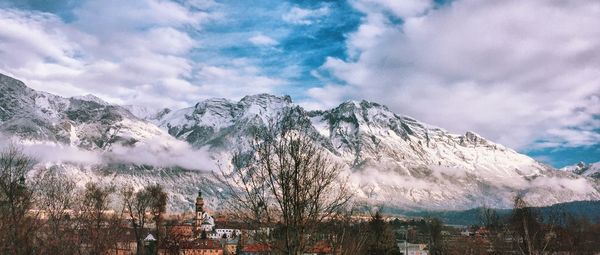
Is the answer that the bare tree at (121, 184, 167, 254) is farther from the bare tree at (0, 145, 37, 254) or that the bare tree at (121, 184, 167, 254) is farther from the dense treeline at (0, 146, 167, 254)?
the bare tree at (0, 145, 37, 254)

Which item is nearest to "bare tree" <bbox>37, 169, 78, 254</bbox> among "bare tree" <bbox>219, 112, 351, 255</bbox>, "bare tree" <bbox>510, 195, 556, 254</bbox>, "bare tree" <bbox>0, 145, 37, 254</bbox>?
"bare tree" <bbox>0, 145, 37, 254</bbox>

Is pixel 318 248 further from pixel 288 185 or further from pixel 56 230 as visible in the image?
pixel 56 230

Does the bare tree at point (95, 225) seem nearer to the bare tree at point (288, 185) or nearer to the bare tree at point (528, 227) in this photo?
the bare tree at point (288, 185)

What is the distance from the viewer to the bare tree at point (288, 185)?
Answer: 16.6 metres

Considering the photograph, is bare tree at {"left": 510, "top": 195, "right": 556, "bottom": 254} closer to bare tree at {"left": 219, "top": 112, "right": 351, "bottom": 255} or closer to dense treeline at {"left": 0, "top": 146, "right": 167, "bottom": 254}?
bare tree at {"left": 219, "top": 112, "right": 351, "bottom": 255}

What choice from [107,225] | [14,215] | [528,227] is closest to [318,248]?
[14,215]

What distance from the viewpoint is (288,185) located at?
16.5m

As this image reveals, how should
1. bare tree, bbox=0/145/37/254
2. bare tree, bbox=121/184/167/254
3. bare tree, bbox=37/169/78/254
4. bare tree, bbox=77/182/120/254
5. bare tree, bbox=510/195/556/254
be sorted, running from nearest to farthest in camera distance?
bare tree, bbox=0/145/37/254, bare tree, bbox=37/169/78/254, bare tree, bbox=77/182/120/254, bare tree, bbox=510/195/556/254, bare tree, bbox=121/184/167/254

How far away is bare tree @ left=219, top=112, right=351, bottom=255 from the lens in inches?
653

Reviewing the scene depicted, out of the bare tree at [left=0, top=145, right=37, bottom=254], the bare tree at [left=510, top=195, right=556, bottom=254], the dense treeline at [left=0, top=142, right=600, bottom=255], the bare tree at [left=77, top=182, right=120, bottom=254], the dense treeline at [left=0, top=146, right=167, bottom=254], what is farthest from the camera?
the bare tree at [left=510, top=195, right=556, bottom=254]

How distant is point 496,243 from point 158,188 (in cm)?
5915

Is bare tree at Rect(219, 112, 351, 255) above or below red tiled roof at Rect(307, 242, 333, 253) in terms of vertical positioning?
above

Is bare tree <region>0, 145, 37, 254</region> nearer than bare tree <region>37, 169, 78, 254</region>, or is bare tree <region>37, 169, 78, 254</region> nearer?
A: bare tree <region>0, 145, 37, 254</region>

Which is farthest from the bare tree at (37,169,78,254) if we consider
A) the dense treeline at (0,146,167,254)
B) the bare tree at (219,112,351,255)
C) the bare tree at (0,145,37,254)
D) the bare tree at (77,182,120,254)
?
the bare tree at (219,112,351,255)
